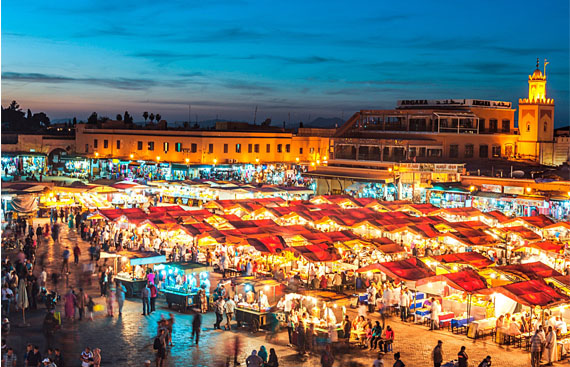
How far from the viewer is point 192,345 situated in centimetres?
1565

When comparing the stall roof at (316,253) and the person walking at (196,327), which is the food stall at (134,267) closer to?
the stall roof at (316,253)

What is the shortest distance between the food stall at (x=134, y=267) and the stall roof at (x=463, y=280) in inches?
292

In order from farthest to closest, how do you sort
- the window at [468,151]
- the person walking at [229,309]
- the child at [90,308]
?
the window at [468,151] < the child at [90,308] < the person walking at [229,309]

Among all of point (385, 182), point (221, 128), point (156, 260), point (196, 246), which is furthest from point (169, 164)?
point (156, 260)

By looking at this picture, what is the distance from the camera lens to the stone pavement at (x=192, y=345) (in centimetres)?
1477

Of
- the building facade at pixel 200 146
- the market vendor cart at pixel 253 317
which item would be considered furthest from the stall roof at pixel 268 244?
the building facade at pixel 200 146

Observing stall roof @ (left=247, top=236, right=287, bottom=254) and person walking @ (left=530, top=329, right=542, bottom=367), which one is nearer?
person walking @ (left=530, top=329, right=542, bottom=367)

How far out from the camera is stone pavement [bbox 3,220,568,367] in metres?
14.8

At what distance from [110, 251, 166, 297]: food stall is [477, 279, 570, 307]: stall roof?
362 inches

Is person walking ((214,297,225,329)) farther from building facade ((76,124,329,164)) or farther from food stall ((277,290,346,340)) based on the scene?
building facade ((76,124,329,164))

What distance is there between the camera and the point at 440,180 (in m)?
46.3

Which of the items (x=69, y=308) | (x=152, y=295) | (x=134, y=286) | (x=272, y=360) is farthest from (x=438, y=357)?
(x=134, y=286)

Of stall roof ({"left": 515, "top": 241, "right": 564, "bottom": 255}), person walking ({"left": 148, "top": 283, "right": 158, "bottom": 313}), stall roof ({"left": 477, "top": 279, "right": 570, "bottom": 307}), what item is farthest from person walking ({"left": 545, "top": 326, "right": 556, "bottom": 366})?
stall roof ({"left": 515, "top": 241, "right": 564, "bottom": 255})

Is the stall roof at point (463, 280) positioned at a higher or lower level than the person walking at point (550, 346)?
higher
